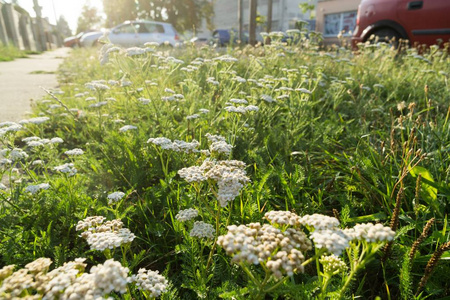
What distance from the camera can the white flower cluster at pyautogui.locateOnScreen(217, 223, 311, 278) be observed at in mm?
956

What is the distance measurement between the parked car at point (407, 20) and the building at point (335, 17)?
19.4m

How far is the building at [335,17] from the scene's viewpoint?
26.0 metres

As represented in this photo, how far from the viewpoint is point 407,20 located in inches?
290

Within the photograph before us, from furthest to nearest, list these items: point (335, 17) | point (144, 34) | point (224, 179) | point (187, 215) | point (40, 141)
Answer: point (335, 17) → point (144, 34) → point (40, 141) → point (187, 215) → point (224, 179)

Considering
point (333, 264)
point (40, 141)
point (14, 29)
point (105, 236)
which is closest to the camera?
point (333, 264)

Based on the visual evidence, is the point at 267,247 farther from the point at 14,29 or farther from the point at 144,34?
the point at 14,29

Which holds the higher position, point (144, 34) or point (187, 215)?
point (144, 34)

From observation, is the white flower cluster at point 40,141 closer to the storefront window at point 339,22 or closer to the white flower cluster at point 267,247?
the white flower cluster at point 267,247

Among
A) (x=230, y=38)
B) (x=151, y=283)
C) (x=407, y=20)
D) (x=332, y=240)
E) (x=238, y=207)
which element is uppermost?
(x=407, y=20)

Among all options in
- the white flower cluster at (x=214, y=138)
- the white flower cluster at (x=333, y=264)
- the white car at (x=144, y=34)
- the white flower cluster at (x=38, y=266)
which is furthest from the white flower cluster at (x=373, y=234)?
the white car at (x=144, y=34)

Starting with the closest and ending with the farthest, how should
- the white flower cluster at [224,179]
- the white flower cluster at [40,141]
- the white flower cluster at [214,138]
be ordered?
the white flower cluster at [224,179], the white flower cluster at [214,138], the white flower cluster at [40,141]

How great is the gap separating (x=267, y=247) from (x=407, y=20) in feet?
27.8

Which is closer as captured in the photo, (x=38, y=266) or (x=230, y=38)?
(x=38, y=266)

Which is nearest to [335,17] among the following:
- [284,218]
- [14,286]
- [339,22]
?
[339,22]
